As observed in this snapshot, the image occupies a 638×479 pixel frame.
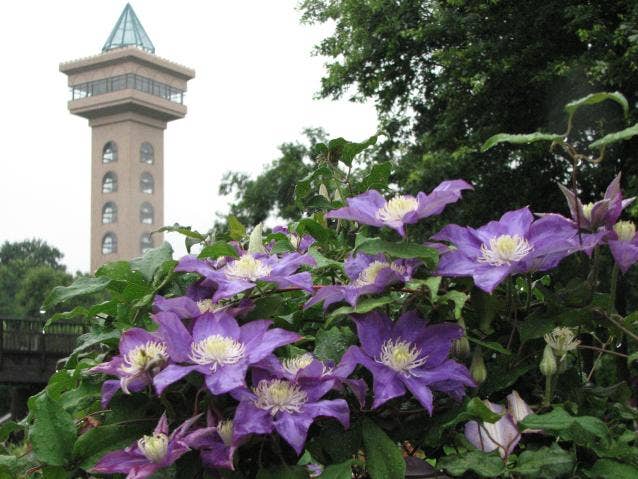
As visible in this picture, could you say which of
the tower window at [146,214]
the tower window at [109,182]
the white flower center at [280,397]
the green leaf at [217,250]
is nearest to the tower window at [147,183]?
the tower window at [146,214]

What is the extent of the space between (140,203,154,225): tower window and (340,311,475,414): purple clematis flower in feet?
219

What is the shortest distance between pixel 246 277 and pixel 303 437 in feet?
0.81

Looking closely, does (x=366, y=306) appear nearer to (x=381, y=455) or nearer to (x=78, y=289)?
(x=381, y=455)

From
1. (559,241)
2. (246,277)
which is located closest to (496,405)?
(559,241)

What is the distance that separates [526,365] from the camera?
108 cm

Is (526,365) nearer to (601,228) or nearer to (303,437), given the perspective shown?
(601,228)

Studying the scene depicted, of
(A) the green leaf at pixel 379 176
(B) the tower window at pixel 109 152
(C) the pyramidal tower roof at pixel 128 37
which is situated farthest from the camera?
(B) the tower window at pixel 109 152

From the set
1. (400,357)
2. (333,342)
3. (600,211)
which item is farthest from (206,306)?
(600,211)

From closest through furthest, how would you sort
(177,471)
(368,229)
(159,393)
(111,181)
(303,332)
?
(159,393), (177,471), (303,332), (368,229), (111,181)

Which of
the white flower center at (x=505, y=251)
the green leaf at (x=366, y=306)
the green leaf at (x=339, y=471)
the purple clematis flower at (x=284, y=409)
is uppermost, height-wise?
the white flower center at (x=505, y=251)

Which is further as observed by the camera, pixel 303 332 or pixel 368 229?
pixel 368 229

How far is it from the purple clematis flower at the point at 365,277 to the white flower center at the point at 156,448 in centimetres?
24

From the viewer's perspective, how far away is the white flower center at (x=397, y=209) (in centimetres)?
103

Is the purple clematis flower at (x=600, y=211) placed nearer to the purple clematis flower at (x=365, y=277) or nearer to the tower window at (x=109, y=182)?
the purple clematis flower at (x=365, y=277)
